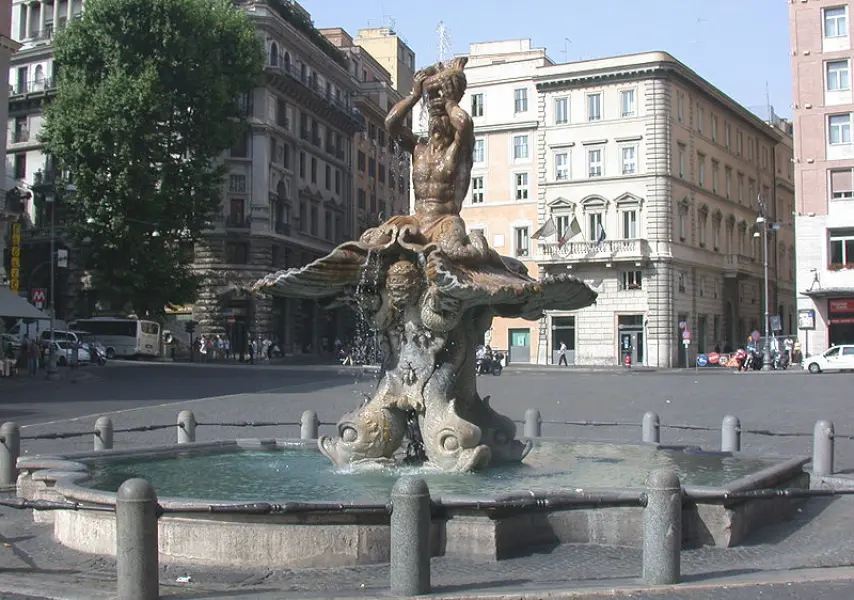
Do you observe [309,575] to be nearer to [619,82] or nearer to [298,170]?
[619,82]

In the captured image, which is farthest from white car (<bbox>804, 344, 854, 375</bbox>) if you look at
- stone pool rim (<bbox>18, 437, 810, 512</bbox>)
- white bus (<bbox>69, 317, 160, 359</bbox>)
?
stone pool rim (<bbox>18, 437, 810, 512</bbox>)

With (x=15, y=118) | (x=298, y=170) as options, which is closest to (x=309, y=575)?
(x=298, y=170)

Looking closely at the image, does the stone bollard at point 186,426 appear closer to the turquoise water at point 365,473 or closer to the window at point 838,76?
the turquoise water at point 365,473

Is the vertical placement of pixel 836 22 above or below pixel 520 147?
above

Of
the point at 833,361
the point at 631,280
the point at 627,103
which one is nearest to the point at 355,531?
the point at 833,361

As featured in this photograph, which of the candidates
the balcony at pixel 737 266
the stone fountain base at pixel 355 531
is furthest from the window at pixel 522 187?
the stone fountain base at pixel 355 531

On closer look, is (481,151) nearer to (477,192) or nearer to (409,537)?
(477,192)

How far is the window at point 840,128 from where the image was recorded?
46.2 m

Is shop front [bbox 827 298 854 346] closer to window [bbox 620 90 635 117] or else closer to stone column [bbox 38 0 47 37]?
window [bbox 620 90 635 117]

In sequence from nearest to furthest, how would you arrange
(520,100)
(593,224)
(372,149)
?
(593,224) < (520,100) < (372,149)

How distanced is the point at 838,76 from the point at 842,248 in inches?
320

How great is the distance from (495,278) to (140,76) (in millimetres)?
36261

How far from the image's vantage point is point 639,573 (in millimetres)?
6723

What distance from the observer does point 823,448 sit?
438 inches
